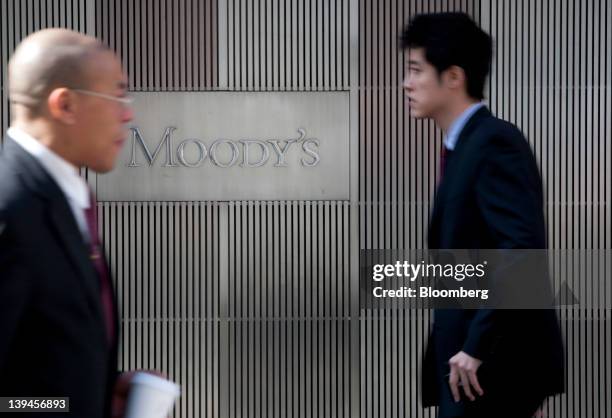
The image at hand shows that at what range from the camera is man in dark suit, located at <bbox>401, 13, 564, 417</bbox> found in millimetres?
3025

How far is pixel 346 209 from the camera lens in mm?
6930

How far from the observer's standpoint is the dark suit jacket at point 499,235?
302 centimetres

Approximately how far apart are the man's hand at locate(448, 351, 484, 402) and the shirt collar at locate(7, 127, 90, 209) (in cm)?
134

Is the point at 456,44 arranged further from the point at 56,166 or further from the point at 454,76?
the point at 56,166

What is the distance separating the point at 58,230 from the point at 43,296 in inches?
5.5

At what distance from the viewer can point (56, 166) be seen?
219 cm

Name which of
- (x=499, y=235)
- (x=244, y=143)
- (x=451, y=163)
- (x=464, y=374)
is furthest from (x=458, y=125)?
(x=244, y=143)

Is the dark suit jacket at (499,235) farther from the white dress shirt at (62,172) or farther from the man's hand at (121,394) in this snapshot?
the white dress shirt at (62,172)

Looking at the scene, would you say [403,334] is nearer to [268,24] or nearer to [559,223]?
[559,223]

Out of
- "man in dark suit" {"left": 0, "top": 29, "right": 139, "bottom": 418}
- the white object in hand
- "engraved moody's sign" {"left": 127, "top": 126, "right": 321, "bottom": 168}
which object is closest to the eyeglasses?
"man in dark suit" {"left": 0, "top": 29, "right": 139, "bottom": 418}

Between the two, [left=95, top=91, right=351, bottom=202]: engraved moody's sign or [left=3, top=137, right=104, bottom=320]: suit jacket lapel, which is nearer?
[left=3, top=137, right=104, bottom=320]: suit jacket lapel

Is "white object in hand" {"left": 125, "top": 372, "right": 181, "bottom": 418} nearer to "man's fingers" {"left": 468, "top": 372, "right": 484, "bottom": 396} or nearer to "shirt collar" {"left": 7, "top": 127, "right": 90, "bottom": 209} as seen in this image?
"shirt collar" {"left": 7, "top": 127, "right": 90, "bottom": 209}

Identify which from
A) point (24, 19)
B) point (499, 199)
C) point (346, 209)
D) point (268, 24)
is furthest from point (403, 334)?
point (499, 199)

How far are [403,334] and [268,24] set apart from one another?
2.40 meters
